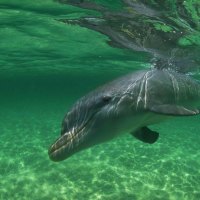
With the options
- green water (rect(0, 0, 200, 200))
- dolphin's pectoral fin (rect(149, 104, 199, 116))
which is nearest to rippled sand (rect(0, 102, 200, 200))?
green water (rect(0, 0, 200, 200))

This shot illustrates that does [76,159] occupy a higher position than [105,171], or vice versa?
[105,171]

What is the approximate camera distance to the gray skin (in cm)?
479

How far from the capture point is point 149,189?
10562 millimetres

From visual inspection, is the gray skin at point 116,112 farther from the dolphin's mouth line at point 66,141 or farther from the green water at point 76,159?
the green water at point 76,159

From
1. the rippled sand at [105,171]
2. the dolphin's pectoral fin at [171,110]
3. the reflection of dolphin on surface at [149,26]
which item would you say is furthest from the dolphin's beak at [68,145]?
the reflection of dolphin on surface at [149,26]

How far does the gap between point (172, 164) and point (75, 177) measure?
13.5 feet

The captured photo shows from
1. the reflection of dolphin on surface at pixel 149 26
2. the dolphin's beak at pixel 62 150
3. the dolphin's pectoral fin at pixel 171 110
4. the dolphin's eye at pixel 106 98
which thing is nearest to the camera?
the dolphin's beak at pixel 62 150

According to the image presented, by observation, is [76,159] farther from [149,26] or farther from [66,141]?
[66,141]

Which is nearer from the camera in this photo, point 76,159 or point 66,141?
point 66,141

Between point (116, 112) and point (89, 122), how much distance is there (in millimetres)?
475

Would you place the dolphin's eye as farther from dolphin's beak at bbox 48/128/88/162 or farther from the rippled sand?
the rippled sand

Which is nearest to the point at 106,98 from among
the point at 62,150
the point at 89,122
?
the point at 89,122

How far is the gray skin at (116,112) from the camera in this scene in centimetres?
479

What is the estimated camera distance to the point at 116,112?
5.05 m
